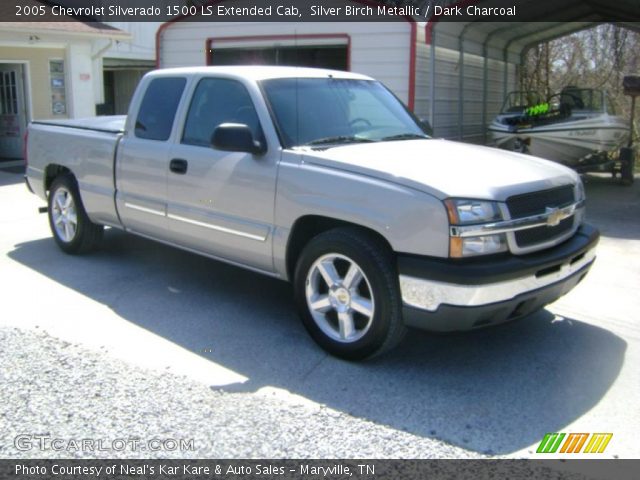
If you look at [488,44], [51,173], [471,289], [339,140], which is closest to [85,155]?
[51,173]

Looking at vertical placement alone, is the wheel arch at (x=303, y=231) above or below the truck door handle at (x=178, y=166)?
below

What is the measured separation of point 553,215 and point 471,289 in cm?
91

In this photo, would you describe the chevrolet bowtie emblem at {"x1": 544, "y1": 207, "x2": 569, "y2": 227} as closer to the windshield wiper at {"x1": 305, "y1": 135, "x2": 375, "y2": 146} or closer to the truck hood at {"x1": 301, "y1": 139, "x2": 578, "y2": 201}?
the truck hood at {"x1": 301, "y1": 139, "x2": 578, "y2": 201}

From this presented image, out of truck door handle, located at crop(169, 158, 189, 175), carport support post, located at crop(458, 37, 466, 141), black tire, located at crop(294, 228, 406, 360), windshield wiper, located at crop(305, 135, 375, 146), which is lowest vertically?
black tire, located at crop(294, 228, 406, 360)

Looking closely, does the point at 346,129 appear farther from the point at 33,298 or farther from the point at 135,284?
the point at 33,298

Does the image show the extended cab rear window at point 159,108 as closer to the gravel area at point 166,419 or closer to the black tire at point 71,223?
the black tire at point 71,223

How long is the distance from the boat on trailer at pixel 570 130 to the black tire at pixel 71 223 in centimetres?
833

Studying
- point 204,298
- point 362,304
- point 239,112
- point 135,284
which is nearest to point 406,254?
point 362,304

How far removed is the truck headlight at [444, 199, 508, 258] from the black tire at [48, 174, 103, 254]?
4234 mm

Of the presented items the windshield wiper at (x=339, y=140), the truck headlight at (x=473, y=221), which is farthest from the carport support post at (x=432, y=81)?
the truck headlight at (x=473, y=221)

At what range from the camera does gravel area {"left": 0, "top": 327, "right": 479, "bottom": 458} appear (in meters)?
3.35

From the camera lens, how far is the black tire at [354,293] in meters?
4.12

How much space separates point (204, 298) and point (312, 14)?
8600mm

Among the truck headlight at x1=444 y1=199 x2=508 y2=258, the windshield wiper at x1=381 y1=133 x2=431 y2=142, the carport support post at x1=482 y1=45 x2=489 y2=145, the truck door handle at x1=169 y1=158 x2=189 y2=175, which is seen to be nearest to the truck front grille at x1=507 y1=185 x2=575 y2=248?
the truck headlight at x1=444 y1=199 x2=508 y2=258
